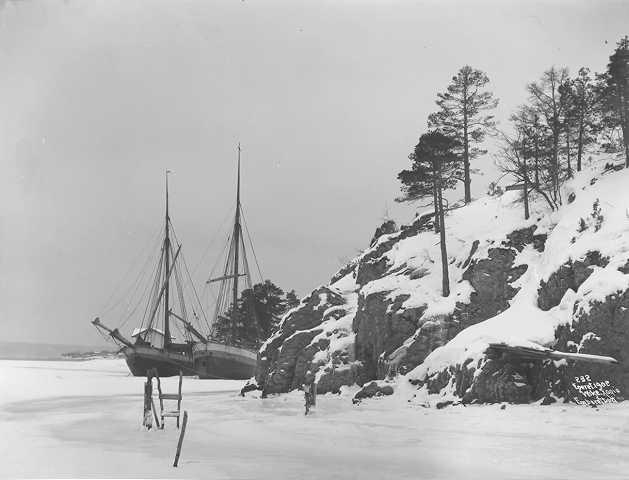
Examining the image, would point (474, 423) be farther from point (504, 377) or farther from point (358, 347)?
point (358, 347)

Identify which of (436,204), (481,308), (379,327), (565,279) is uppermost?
(436,204)

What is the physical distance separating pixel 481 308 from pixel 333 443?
1794 cm

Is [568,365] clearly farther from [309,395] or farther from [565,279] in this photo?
[309,395]

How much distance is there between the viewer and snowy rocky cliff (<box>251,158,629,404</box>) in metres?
26.6

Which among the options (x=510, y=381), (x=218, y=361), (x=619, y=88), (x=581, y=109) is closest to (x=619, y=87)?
(x=619, y=88)

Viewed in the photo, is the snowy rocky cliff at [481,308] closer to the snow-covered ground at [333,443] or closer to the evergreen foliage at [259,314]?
the snow-covered ground at [333,443]

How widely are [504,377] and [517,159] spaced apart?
20.6 meters

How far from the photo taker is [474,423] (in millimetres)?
23719

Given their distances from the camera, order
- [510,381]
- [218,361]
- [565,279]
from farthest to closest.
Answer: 1. [218,361]
2. [565,279]
3. [510,381]

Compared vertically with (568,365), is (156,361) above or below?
below

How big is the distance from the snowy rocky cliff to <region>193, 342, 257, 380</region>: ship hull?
2320cm

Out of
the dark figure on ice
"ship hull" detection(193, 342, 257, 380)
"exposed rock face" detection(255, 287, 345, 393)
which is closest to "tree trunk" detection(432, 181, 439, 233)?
"exposed rock face" detection(255, 287, 345, 393)

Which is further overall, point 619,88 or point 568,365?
point 619,88

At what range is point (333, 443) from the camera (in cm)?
1991
